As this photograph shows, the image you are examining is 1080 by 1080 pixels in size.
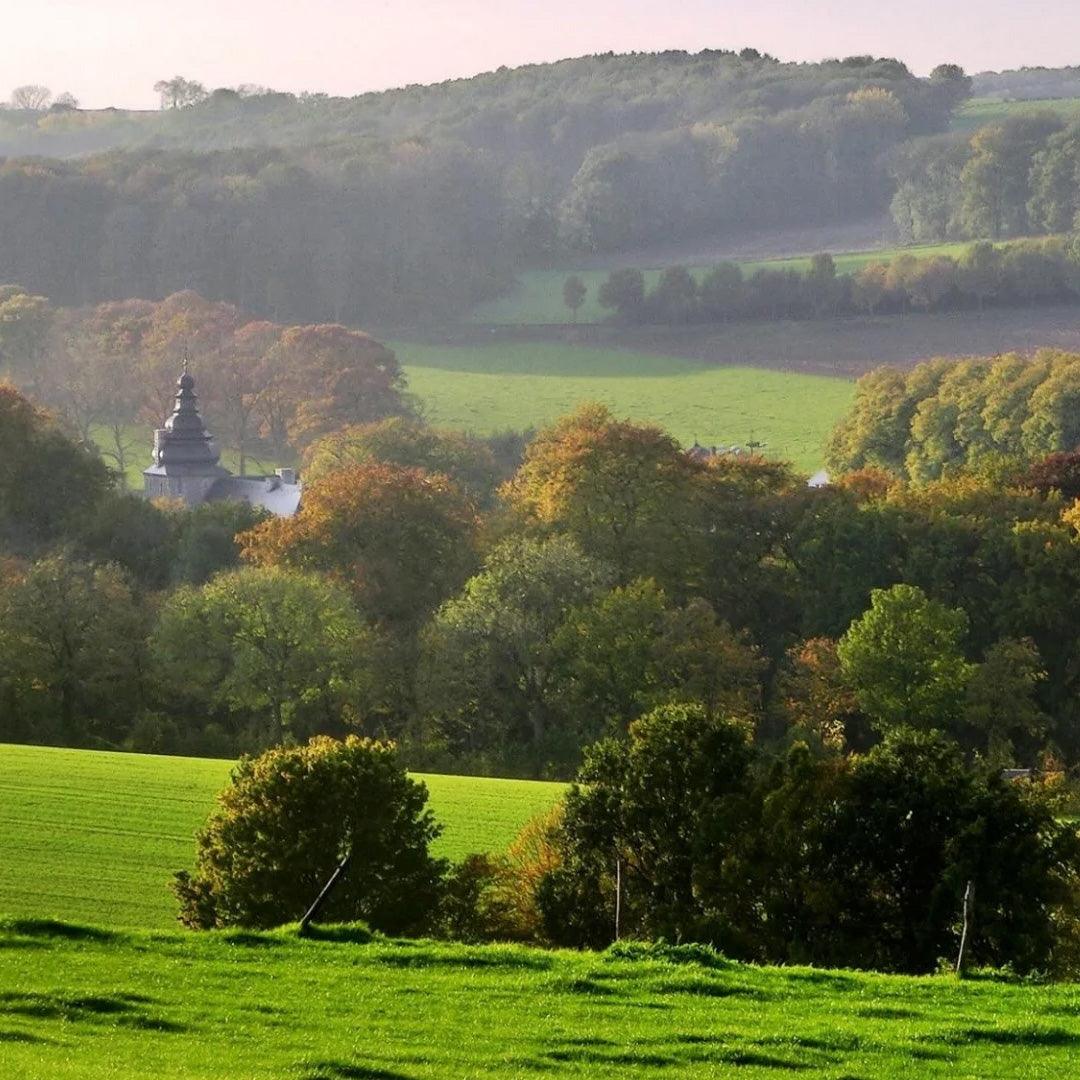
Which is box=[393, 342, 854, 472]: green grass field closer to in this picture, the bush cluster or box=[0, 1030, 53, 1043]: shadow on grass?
the bush cluster

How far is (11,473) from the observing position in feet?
215

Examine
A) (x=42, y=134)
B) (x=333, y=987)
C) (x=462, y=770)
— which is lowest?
(x=462, y=770)

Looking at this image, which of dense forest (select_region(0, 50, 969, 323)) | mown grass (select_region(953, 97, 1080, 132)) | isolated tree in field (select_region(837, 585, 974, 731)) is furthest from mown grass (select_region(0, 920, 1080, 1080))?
mown grass (select_region(953, 97, 1080, 132))

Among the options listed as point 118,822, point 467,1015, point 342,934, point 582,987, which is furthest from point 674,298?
point 467,1015

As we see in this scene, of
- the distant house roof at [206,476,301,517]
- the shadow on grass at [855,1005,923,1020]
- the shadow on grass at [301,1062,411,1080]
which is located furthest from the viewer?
the distant house roof at [206,476,301,517]

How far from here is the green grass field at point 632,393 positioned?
334ft

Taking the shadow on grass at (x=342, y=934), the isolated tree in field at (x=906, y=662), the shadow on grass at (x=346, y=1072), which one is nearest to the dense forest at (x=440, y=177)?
the isolated tree in field at (x=906, y=662)

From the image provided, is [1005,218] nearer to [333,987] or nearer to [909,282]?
[909,282]

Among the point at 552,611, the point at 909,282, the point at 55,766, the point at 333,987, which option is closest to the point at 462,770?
the point at 552,611

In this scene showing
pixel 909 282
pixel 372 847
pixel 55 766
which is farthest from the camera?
pixel 909 282

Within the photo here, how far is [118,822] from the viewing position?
3231cm

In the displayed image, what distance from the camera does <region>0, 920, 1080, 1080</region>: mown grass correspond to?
14859 millimetres

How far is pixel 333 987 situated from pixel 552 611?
116 feet

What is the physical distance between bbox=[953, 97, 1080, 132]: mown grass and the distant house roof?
88.6 meters
